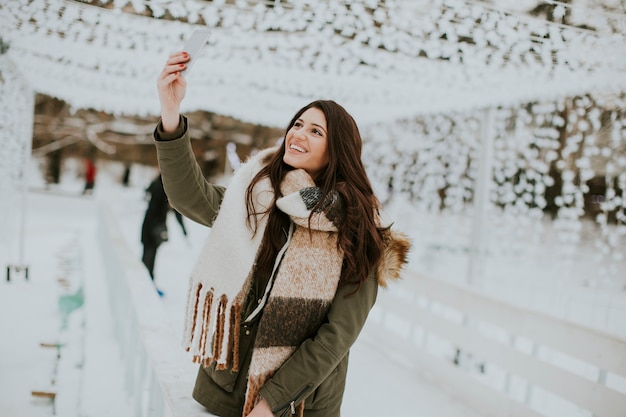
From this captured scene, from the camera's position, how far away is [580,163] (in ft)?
16.1

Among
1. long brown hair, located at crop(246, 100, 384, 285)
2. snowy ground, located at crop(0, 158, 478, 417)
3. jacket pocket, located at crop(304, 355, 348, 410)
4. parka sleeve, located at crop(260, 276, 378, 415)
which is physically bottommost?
snowy ground, located at crop(0, 158, 478, 417)

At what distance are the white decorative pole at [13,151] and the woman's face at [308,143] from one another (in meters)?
4.26

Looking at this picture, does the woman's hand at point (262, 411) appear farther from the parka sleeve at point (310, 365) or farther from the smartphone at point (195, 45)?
the smartphone at point (195, 45)

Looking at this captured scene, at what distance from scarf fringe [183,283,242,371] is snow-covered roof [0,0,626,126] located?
7.82 ft

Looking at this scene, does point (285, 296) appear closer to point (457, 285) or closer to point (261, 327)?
point (261, 327)

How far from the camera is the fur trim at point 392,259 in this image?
1.44 metres

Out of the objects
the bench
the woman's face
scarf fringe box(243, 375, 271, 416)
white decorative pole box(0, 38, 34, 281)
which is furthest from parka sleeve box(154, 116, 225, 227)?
white decorative pole box(0, 38, 34, 281)

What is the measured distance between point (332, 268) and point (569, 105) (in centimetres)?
467

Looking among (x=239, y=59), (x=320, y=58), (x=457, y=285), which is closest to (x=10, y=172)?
(x=239, y=59)

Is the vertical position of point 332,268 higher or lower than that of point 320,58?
lower

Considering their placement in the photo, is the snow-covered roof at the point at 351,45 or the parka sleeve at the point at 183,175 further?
the snow-covered roof at the point at 351,45

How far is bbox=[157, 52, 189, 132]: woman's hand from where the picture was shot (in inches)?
52.5

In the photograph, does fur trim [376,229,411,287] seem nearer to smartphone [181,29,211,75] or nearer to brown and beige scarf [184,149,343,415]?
brown and beige scarf [184,149,343,415]

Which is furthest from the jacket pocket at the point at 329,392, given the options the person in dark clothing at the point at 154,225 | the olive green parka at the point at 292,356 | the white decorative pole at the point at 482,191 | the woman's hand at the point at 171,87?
the person in dark clothing at the point at 154,225
